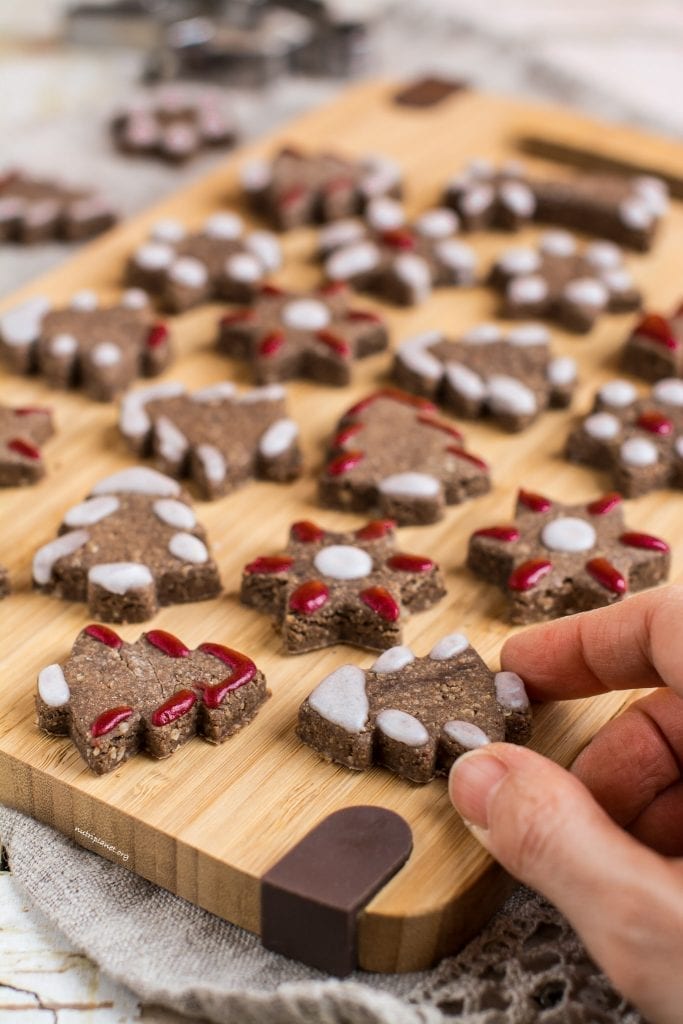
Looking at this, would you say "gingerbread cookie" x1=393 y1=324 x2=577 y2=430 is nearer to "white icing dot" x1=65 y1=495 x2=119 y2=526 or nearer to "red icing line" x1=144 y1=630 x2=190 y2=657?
"white icing dot" x1=65 y1=495 x2=119 y2=526

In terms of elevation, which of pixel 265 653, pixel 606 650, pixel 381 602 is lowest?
pixel 265 653

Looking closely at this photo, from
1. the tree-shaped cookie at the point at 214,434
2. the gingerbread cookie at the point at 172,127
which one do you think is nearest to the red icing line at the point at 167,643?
the tree-shaped cookie at the point at 214,434

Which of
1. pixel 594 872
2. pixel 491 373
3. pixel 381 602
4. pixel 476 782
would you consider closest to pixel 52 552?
pixel 381 602

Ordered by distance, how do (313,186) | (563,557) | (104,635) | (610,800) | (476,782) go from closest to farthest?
(476,782), (610,800), (104,635), (563,557), (313,186)

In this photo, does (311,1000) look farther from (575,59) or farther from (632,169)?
(575,59)

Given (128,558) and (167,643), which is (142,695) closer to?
(167,643)
